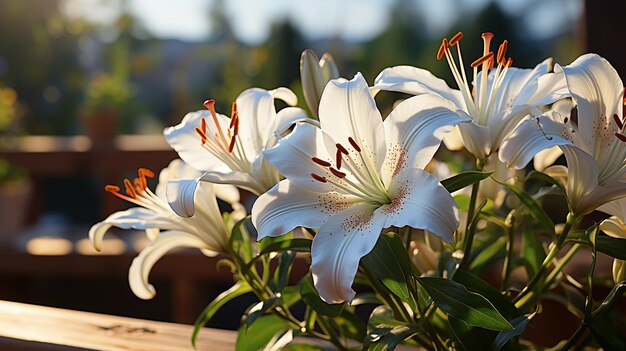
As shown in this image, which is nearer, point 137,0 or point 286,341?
point 286,341

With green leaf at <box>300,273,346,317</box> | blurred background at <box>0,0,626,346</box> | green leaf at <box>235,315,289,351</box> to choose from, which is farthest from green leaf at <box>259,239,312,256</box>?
blurred background at <box>0,0,626,346</box>

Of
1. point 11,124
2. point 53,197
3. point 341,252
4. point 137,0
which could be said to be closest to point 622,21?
point 341,252

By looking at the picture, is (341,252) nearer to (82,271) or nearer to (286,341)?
(286,341)

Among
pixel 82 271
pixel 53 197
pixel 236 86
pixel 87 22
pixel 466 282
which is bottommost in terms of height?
pixel 466 282

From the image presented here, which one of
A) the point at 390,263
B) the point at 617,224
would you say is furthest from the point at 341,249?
the point at 617,224

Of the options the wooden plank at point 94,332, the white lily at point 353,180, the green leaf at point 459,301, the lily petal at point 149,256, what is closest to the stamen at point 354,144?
the white lily at point 353,180

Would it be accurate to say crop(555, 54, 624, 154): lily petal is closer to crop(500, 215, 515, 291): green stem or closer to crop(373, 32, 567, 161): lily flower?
crop(373, 32, 567, 161): lily flower
